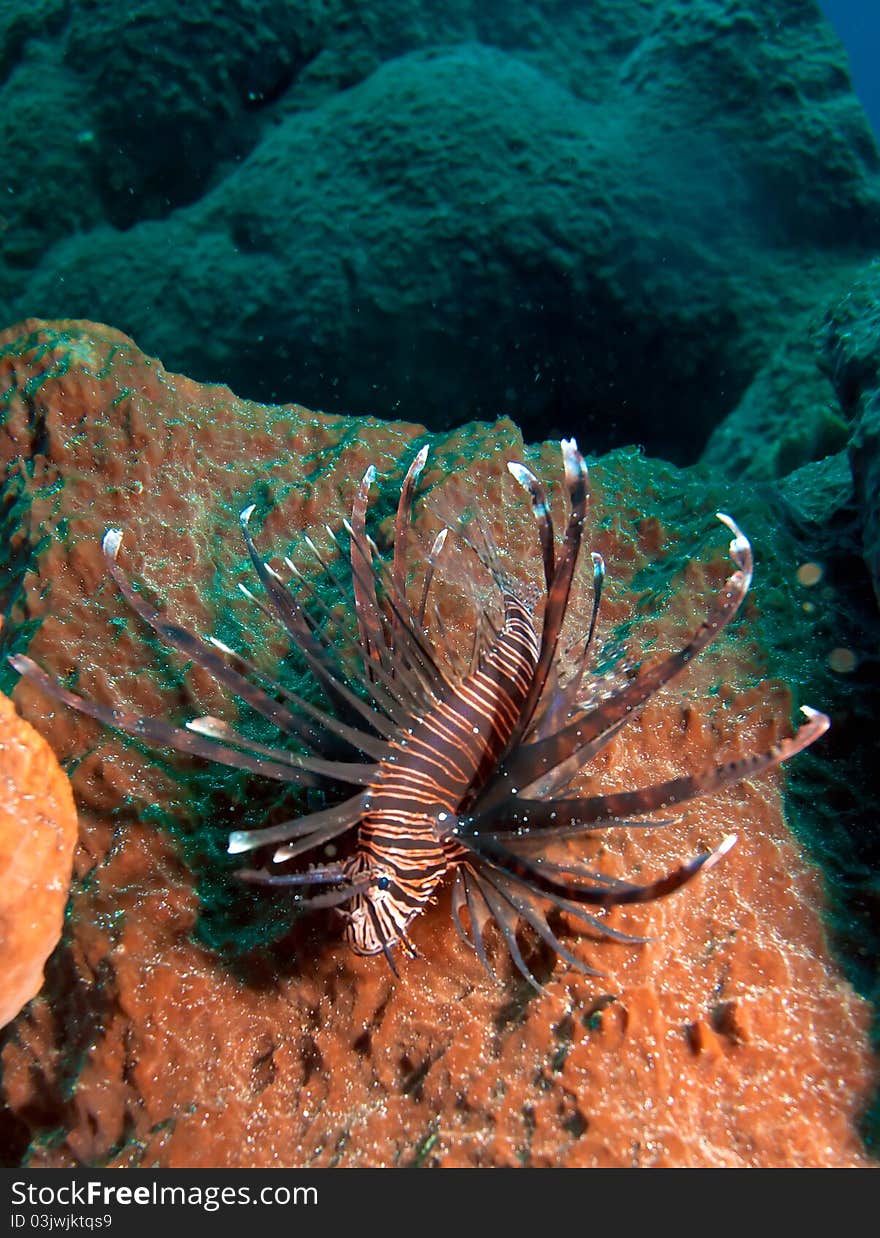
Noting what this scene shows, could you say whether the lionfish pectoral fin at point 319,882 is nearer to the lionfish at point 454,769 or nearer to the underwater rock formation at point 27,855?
the lionfish at point 454,769

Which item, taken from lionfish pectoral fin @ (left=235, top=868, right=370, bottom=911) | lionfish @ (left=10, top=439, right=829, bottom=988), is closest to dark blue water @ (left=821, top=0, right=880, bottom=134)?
lionfish @ (left=10, top=439, right=829, bottom=988)

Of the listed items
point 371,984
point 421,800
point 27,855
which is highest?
point 421,800

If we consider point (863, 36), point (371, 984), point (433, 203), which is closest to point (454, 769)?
point (371, 984)

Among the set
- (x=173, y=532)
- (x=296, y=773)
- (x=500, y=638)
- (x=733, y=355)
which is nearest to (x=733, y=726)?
(x=500, y=638)

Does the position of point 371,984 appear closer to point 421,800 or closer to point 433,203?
point 421,800

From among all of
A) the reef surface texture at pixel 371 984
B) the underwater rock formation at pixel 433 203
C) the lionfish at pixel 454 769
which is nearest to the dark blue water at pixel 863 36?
the underwater rock formation at pixel 433 203

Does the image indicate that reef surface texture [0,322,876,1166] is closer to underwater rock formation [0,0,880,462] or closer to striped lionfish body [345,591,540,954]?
striped lionfish body [345,591,540,954]

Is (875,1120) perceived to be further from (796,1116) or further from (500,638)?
(500,638)
